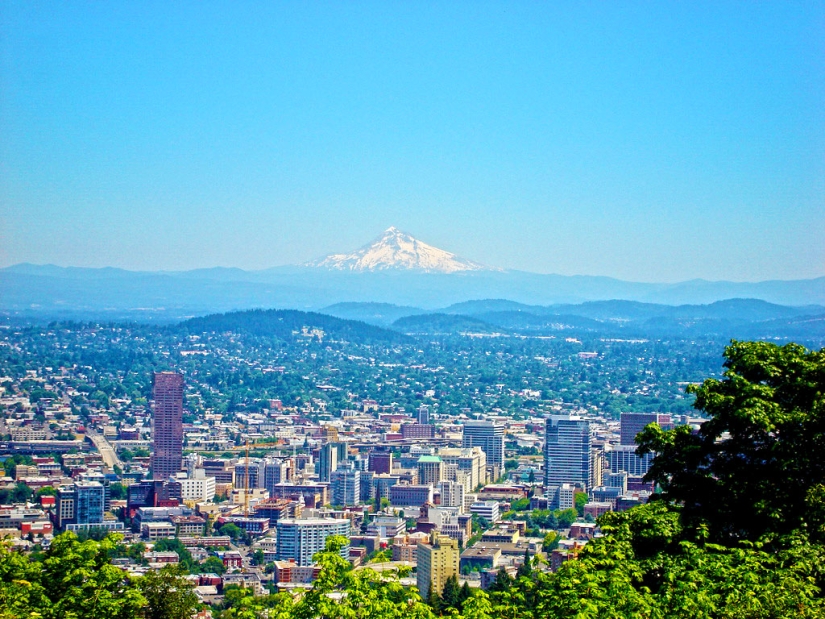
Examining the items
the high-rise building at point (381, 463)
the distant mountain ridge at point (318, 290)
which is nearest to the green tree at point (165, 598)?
the high-rise building at point (381, 463)

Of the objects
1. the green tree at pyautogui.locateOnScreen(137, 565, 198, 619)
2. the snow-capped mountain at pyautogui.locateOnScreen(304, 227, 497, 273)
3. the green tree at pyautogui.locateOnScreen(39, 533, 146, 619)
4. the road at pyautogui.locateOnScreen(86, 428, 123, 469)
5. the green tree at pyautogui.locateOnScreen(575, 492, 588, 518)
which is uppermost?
the snow-capped mountain at pyautogui.locateOnScreen(304, 227, 497, 273)

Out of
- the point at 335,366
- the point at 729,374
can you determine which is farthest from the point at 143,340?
the point at 729,374

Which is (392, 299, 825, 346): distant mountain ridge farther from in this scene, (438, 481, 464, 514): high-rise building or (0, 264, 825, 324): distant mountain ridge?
(438, 481, 464, 514): high-rise building

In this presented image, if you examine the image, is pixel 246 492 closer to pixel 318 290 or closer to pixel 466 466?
pixel 466 466

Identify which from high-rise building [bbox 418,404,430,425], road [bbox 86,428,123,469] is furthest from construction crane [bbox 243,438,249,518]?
high-rise building [bbox 418,404,430,425]

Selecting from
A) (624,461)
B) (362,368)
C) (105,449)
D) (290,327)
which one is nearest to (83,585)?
(624,461)

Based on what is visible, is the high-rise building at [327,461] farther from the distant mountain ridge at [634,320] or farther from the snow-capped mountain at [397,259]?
the snow-capped mountain at [397,259]
